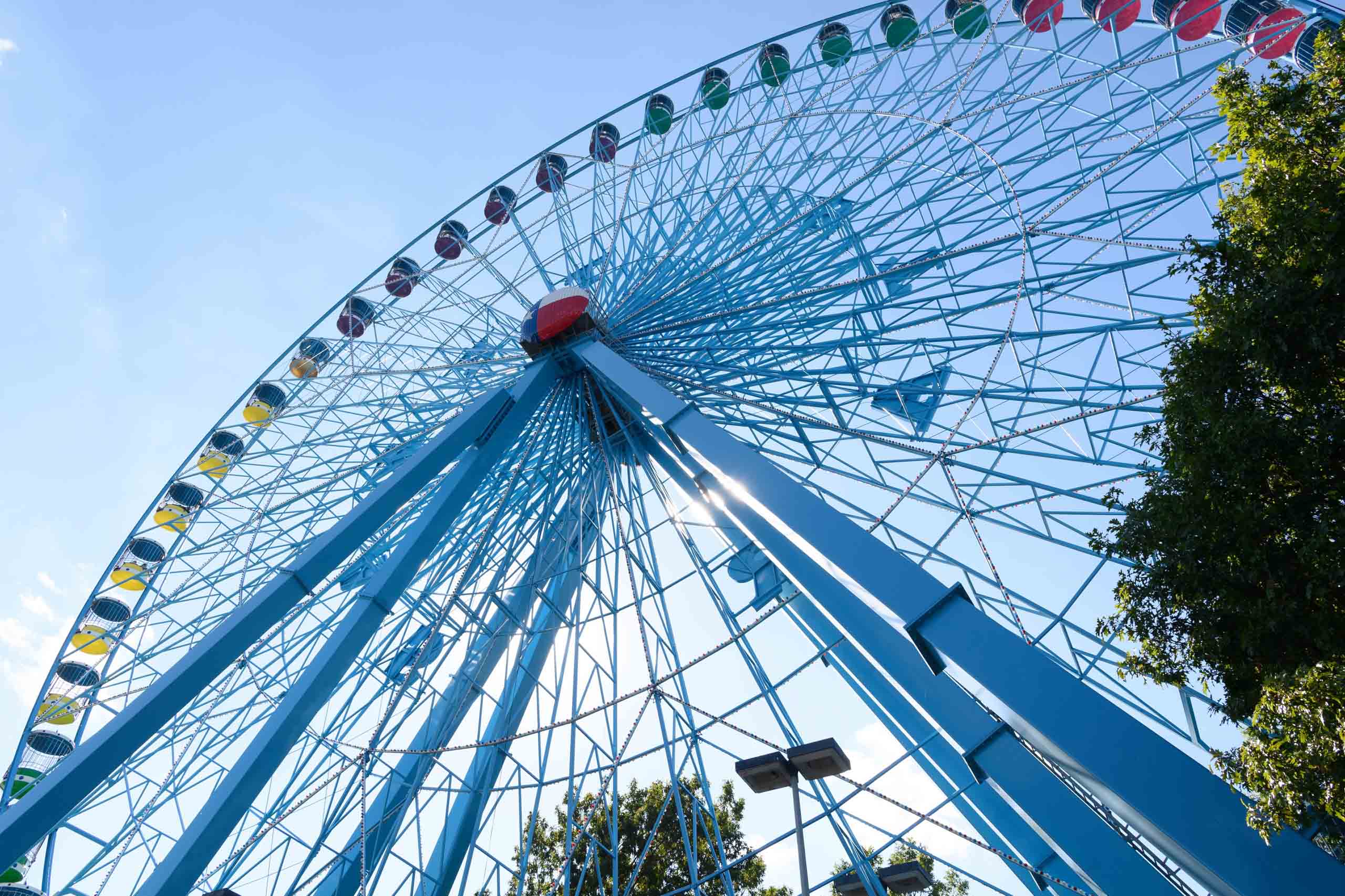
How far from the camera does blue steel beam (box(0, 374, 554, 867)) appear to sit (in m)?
8.73

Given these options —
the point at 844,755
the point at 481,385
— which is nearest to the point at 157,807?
the point at 481,385

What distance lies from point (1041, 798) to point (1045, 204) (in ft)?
28.8

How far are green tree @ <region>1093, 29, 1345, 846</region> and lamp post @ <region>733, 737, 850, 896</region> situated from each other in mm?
2671

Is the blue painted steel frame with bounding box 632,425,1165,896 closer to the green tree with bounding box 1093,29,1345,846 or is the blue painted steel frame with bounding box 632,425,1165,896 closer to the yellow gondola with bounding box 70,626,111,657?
the green tree with bounding box 1093,29,1345,846

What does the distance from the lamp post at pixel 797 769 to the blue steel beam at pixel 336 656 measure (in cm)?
452

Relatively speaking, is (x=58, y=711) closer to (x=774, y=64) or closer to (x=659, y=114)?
(x=659, y=114)

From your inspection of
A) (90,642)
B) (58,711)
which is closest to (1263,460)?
(58,711)

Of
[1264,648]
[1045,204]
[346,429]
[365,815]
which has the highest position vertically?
[346,429]

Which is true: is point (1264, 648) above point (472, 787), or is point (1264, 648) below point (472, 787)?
below

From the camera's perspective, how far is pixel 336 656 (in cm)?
1044

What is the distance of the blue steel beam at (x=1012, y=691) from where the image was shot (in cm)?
459

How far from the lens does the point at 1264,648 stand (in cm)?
543

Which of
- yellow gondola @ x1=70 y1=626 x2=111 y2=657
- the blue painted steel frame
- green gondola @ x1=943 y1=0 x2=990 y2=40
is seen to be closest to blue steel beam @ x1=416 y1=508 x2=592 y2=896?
the blue painted steel frame

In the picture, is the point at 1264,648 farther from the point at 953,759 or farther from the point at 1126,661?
the point at 953,759
